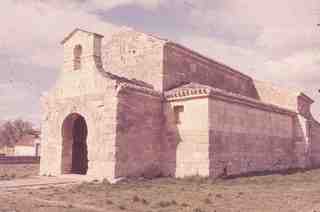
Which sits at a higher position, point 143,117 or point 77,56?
point 77,56

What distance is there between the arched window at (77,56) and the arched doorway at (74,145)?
2023mm

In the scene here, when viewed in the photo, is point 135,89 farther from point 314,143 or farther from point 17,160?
point 17,160

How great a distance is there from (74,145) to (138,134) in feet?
11.9

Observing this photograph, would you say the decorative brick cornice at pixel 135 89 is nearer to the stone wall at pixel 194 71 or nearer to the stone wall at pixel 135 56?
the stone wall at pixel 135 56

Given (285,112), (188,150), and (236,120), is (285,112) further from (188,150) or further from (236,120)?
(188,150)

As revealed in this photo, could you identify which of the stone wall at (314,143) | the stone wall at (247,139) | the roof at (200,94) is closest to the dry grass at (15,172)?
the roof at (200,94)

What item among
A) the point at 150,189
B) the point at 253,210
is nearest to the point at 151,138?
the point at 150,189

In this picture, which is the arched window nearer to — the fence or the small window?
the small window

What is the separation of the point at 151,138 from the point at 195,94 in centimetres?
249

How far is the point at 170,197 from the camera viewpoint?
1023 cm

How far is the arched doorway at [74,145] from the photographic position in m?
16.0

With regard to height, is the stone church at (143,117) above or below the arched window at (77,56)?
below

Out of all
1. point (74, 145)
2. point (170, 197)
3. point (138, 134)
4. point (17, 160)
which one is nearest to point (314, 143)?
point (138, 134)

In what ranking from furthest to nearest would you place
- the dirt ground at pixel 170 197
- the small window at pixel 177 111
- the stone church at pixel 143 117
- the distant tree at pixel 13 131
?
the distant tree at pixel 13 131 < the small window at pixel 177 111 < the stone church at pixel 143 117 < the dirt ground at pixel 170 197
